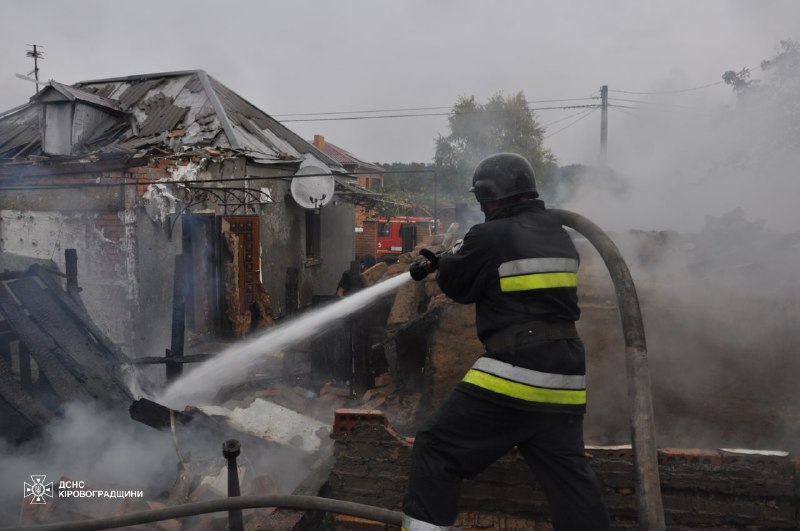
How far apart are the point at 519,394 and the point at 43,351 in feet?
13.8

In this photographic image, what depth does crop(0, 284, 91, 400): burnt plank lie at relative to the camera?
14.5ft

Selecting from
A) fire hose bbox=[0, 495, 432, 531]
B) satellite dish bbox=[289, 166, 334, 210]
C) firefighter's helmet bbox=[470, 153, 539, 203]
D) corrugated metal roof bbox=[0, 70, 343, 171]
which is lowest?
fire hose bbox=[0, 495, 432, 531]

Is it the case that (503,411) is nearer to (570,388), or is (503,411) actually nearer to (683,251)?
(570,388)

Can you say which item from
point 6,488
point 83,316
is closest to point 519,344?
point 6,488

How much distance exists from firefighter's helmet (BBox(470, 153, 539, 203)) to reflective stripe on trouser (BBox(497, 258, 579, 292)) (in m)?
0.42

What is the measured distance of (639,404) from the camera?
8.55ft

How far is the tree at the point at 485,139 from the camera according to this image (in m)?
34.2

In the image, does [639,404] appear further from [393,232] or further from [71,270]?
[393,232]

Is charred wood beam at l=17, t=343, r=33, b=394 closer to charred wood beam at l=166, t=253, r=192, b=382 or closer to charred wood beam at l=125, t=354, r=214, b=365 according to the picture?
charred wood beam at l=125, t=354, r=214, b=365

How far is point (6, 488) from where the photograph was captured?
12.9ft
